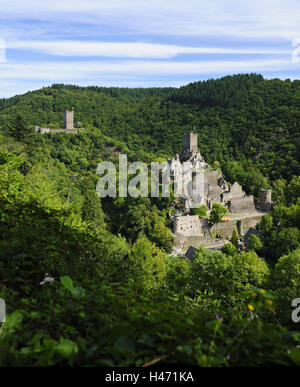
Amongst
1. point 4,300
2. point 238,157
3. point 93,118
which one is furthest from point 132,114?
point 4,300

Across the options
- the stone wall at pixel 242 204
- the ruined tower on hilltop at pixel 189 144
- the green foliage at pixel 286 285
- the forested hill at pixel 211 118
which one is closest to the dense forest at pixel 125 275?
the green foliage at pixel 286 285

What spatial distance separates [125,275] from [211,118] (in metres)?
70.7

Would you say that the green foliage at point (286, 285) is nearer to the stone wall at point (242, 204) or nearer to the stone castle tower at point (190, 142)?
the stone wall at point (242, 204)

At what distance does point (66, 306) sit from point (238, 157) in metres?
59.8

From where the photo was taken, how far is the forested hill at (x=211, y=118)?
2285 inches

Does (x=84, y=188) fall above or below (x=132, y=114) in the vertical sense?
below

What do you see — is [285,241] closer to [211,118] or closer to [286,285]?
[286,285]

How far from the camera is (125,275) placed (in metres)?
3.31

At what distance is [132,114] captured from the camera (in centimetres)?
8162

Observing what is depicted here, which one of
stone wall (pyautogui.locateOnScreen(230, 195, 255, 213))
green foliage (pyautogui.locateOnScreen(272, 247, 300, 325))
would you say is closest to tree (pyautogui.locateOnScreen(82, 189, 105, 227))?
green foliage (pyautogui.locateOnScreen(272, 247, 300, 325))

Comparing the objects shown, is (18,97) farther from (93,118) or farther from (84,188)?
(84,188)

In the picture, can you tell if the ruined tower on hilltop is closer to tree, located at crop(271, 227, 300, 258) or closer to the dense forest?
the dense forest

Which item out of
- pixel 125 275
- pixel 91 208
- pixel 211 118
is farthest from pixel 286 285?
pixel 211 118

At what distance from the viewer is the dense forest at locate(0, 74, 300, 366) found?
2.04 meters
